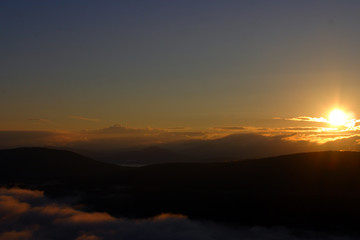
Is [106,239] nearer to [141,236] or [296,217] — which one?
[141,236]

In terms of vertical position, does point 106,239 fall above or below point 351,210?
below

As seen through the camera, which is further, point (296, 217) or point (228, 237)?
point (296, 217)

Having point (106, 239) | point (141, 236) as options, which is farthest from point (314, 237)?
point (106, 239)

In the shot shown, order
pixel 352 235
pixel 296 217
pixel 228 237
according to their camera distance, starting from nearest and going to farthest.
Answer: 1. pixel 352 235
2. pixel 228 237
3. pixel 296 217

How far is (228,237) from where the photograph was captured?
7372 inches

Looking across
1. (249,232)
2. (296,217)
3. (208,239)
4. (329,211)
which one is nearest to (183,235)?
(208,239)

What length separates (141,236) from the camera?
654ft

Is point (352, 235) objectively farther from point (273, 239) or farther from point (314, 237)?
point (273, 239)

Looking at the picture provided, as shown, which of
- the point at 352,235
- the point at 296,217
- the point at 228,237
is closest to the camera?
the point at 352,235

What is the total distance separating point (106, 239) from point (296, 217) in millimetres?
99503

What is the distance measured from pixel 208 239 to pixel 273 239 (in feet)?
103

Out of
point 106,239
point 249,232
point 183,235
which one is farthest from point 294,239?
point 106,239

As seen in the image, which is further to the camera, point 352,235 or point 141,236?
point 141,236

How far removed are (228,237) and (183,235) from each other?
2409 cm
